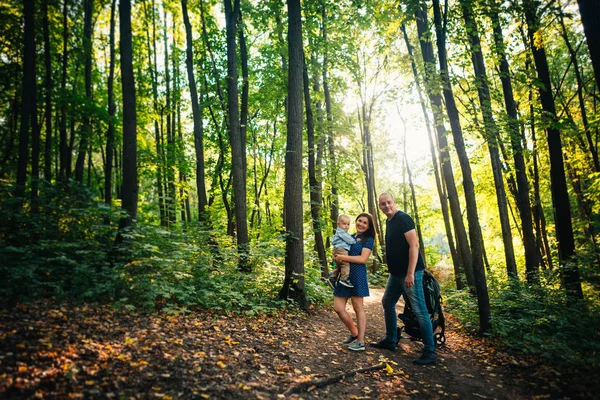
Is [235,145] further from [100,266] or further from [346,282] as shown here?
[346,282]

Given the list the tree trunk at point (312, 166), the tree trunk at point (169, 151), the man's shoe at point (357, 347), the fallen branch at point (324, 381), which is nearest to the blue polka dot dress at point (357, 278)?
the man's shoe at point (357, 347)

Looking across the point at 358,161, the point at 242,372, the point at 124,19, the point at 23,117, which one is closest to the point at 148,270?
the point at 242,372

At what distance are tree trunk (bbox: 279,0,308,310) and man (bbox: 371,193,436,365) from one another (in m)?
2.26

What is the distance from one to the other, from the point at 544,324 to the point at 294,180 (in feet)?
17.2

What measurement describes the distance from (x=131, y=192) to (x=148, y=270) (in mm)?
2468

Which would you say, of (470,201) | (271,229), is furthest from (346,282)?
(271,229)

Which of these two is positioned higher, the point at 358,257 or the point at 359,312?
the point at 358,257

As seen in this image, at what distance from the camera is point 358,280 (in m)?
4.91

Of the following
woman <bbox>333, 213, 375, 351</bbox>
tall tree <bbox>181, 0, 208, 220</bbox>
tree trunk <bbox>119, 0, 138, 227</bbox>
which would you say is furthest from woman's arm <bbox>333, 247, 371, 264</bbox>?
tall tree <bbox>181, 0, 208, 220</bbox>

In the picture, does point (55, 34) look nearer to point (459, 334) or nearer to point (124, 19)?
point (124, 19)

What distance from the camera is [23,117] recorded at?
9.73 meters

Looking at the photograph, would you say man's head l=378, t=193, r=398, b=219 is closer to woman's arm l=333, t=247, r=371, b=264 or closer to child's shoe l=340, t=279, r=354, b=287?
woman's arm l=333, t=247, r=371, b=264

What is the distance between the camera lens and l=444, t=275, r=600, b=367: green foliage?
158 inches

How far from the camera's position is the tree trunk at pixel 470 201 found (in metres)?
5.89
